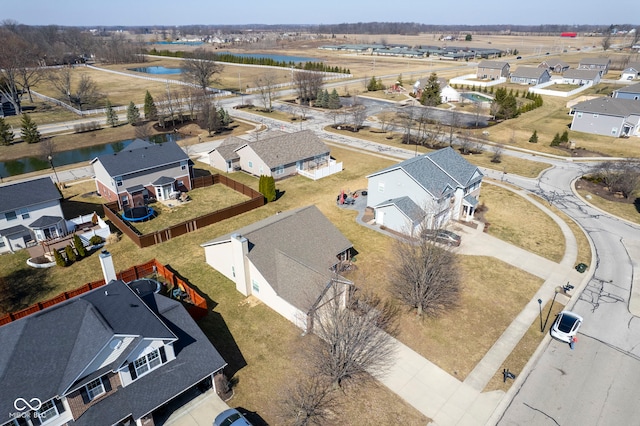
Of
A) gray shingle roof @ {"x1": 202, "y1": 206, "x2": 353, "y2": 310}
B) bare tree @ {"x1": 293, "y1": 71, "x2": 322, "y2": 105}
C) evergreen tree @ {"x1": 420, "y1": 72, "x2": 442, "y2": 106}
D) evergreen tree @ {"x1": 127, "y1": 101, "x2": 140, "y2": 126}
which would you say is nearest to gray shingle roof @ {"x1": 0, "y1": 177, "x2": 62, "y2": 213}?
gray shingle roof @ {"x1": 202, "y1": 206, "x2": 353, "y2": 310}

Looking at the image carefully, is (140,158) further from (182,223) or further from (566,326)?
(566,326)

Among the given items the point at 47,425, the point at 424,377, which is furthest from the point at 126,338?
the point at 424,377

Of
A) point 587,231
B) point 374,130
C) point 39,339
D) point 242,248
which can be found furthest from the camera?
point 374,130

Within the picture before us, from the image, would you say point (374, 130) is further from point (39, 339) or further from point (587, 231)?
point (39, 339)

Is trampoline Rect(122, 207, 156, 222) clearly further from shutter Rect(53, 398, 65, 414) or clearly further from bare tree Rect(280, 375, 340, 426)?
bare tree Rect(280, 375, 340, 426)

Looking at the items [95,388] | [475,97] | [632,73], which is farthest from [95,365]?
[632,73]

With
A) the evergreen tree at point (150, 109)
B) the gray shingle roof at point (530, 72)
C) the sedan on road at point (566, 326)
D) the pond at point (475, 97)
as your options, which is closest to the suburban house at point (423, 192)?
the sedan on road at point (566, 326)

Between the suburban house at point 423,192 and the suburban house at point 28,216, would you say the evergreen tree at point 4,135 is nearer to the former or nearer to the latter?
the suburban house at point 28,216
